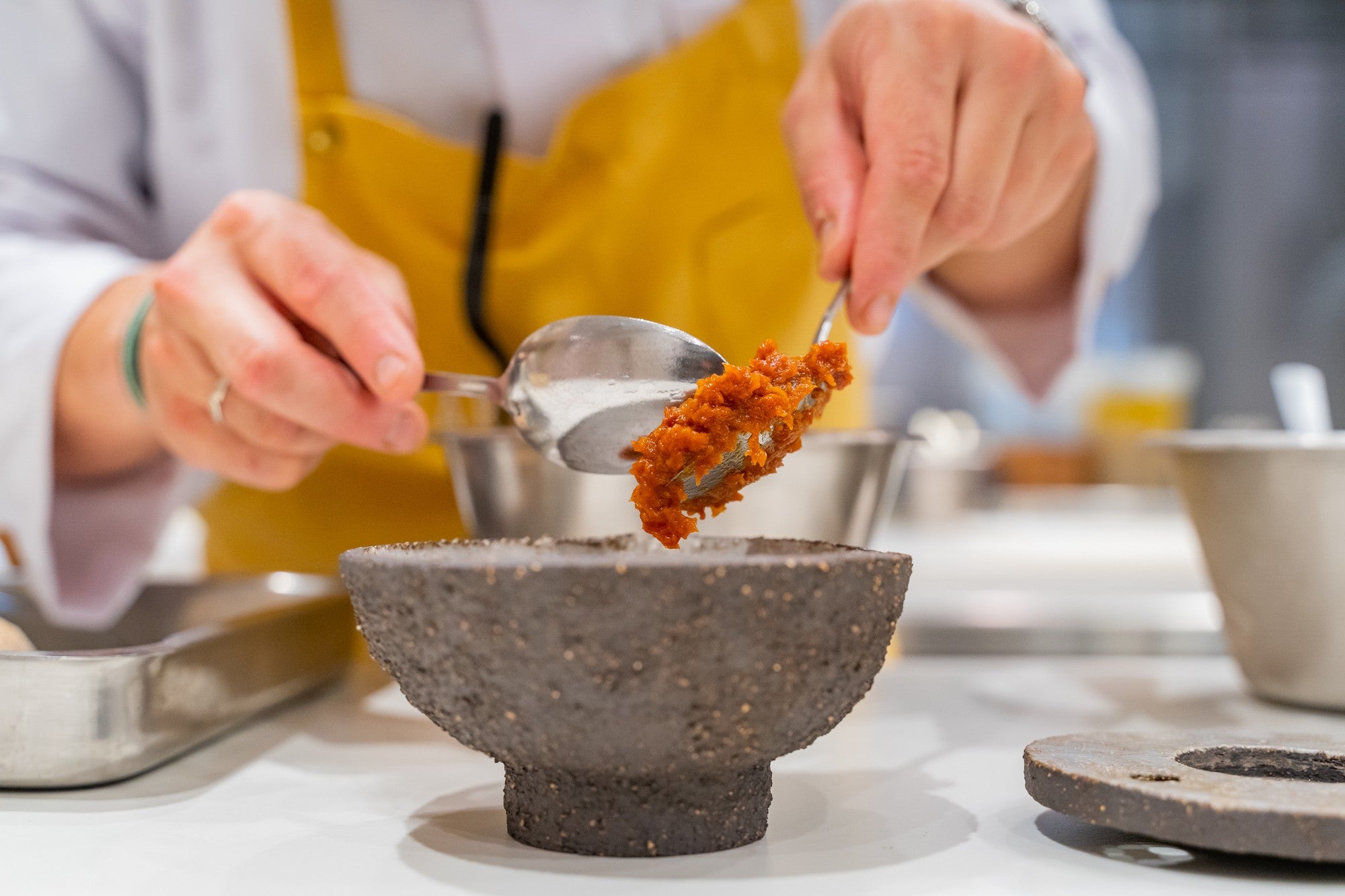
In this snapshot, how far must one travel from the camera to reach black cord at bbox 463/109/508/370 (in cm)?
105

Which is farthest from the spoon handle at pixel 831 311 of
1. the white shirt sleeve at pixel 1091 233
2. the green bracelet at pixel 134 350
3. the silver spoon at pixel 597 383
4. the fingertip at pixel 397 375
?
the green bracelet at pixel 134 350

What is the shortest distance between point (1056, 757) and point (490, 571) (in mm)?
260

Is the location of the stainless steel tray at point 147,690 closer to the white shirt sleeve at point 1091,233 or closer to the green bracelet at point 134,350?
the green bracelet at point 134,350

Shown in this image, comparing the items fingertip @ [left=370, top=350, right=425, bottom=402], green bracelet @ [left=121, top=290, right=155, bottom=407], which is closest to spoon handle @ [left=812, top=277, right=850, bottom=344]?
fingertip @ [left=370, top=350, right=425, bottom=402]

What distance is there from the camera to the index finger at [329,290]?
0.70 metres

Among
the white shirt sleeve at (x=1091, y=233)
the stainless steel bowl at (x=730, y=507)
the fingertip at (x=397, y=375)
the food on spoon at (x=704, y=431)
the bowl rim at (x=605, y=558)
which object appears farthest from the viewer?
the white shirt sleeve at (x=1091, y=233)

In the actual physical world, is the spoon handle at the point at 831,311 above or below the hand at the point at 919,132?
below

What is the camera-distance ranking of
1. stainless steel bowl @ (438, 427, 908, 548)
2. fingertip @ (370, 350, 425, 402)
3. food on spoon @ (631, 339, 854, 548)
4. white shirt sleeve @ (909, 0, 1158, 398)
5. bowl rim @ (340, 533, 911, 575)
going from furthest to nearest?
white shirt sleeve @ (909, 0, 1158, 398) → stainless steel bowl @ (438, 427, 908, 548) → fingertip @ (370, 350, 425, 402) → food on spoon @ (631, 339, 854, 548) → bowl rim @ (340, 533, 911, 575)

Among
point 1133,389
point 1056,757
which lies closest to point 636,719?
point 1056,757

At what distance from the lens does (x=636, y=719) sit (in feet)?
1.45

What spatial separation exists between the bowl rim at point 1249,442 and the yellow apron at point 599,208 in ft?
1.46

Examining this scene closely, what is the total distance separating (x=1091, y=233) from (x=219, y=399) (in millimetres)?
725

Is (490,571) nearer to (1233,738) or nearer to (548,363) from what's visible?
(548,363)

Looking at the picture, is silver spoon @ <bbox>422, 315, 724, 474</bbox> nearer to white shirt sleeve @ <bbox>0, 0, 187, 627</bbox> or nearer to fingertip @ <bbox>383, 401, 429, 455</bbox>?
fingertip @ <bbox>383, 401, 429, 455</bbox>
